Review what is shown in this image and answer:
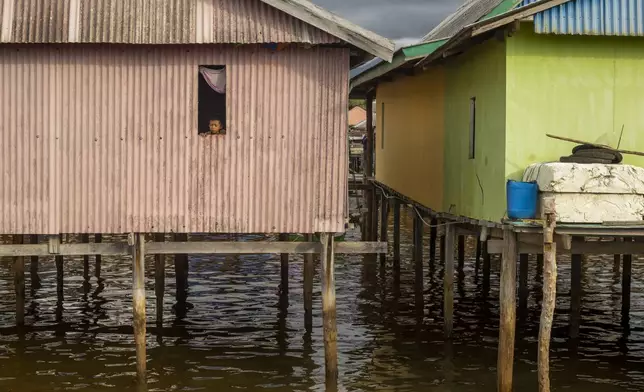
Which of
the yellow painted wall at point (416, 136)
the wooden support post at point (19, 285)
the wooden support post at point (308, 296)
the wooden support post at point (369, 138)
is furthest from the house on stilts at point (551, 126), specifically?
the wooden support post at point (369, 138)

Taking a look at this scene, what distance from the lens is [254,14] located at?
1588cm

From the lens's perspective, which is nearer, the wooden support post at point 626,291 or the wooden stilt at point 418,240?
the wooden support post at point 626,291

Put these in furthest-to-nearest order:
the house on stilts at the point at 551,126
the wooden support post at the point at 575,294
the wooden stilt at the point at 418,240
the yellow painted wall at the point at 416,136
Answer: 1. the wooden stilt at the point at 418,240
2. the yellow painted wall at the point at 416,136
3. the wooden support post at the point at 575,294
4. the house on stilts at the point at 551,126

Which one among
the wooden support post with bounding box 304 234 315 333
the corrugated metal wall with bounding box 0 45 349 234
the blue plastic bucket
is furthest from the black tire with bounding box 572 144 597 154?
the wooden support post with bounding box 304 234 315 333

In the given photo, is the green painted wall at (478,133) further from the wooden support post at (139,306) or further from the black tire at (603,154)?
the wooden support post at (139,306)

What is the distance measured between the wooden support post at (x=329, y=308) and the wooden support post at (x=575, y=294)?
5.30 meters

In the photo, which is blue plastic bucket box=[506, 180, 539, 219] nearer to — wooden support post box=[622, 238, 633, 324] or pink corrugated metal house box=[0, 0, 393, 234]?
pink corrugated metal house box=[0, 0, 393, 234]

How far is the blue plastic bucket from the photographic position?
49.2 feet

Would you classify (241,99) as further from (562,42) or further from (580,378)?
(580,378)

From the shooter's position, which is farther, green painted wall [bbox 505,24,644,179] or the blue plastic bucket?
green painted wall [bbox 505,24,644,179]

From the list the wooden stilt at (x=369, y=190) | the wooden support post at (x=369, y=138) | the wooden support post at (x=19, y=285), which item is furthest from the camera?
the wooden support post at (x=369, y=138)

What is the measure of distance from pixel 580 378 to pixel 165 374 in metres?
6.71

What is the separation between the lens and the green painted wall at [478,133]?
53.5ft

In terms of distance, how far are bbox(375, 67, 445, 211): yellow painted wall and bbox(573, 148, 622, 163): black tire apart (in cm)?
659
